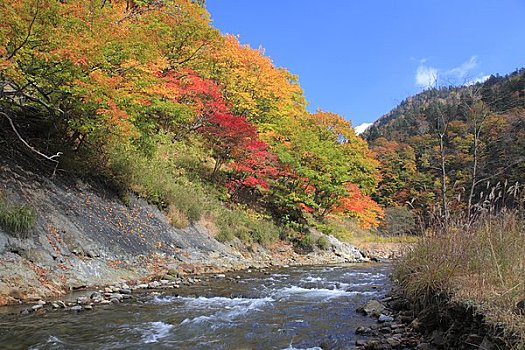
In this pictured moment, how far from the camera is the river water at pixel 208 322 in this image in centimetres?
507

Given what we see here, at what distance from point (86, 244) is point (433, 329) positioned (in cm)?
743

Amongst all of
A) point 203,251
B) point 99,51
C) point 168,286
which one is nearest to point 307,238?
point 203,251

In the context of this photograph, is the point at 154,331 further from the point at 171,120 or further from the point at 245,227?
the point at 171,120

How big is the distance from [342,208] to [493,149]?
910 centimetres

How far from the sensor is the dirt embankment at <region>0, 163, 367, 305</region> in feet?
23.9

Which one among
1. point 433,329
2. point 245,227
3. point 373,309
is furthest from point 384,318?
point 245,227

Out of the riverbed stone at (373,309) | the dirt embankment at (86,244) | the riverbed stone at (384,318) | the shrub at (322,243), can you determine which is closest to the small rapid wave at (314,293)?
the riverbed stone at (373,309)

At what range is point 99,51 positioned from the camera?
816cm

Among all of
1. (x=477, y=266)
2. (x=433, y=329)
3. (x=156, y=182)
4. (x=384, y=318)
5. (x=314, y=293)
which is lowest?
(x=314, y=293)

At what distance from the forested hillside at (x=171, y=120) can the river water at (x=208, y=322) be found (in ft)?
12.0

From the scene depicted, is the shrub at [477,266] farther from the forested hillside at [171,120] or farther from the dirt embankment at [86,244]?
the forested hillside at [171,120]

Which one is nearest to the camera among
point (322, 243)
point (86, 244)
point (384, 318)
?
point (384, 318)

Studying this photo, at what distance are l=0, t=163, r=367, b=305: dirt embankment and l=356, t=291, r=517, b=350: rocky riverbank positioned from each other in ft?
18.8

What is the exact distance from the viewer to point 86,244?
9.03m
